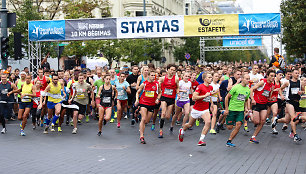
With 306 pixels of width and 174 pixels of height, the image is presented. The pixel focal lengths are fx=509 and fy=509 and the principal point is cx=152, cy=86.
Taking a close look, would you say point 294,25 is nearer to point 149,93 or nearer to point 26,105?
point 149,93

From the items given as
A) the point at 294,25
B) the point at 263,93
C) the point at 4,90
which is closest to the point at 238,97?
the point at 263,93

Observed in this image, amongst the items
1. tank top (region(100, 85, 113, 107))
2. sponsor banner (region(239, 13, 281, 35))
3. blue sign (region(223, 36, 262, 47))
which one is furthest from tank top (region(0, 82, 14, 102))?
blue sign (region(223, 36, 262, 47))

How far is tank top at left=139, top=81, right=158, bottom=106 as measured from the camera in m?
13.1

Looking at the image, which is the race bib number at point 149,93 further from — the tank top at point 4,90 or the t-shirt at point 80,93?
the tank top at point 4,90

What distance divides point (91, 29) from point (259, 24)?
795 cm

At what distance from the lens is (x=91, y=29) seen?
2456 cm

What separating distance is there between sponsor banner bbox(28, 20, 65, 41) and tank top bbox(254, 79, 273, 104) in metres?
→ 13.9

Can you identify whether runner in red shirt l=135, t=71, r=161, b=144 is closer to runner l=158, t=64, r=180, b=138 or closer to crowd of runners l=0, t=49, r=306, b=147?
crowd of runners l=0, t=49, r=306, b=147

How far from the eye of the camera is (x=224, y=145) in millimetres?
11727

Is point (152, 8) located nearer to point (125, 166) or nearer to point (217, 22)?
point (217, 22)

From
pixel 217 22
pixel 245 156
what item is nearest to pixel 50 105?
pixel 245 156

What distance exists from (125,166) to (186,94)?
5.93 meters

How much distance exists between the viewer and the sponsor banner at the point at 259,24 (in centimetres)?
2330

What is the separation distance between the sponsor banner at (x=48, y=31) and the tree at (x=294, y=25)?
738 inches
